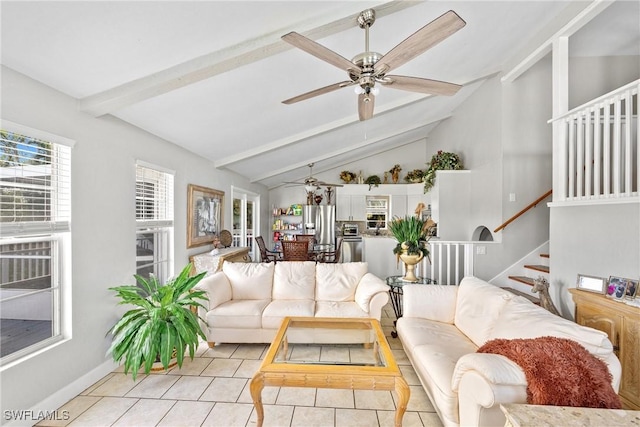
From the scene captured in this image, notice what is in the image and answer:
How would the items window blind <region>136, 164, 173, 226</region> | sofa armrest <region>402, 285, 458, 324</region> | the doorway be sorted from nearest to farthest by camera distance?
sofa armrest <region>402, 285, 458, 324</region> → window blind <region>136, 164, 173, 226</region> → the doorway

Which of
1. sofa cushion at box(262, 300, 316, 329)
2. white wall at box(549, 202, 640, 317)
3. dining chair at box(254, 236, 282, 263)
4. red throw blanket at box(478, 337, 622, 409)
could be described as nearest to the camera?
red throw blanket at box(478, 337, 622, 409)

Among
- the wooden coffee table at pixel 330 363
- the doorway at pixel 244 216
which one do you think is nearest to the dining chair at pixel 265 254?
the doorway at pixel 244 216

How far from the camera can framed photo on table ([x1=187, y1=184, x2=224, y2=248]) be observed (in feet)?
13.1

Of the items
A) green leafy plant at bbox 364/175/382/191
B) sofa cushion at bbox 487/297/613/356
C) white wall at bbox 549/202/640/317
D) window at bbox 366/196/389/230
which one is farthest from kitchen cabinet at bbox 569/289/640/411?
window at bbox 366/196/389/230

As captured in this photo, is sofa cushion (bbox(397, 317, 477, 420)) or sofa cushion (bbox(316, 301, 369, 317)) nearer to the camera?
sofa cushion (bbox(397, 317, 477, 420))

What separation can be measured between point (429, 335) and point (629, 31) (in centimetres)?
409

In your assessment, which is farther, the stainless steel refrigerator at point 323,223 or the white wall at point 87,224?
the stainless steel refrigerator at point 323,223

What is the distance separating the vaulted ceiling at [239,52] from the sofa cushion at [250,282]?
1795mm

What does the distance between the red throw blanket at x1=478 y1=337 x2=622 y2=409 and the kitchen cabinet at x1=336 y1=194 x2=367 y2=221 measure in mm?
6346

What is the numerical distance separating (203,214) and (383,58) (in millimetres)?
3550

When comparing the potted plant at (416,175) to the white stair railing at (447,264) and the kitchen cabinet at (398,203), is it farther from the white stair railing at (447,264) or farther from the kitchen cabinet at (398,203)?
the white stair railing at (447,264)

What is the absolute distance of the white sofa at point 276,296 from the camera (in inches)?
118

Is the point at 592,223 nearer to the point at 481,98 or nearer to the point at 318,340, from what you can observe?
the point at 318,340

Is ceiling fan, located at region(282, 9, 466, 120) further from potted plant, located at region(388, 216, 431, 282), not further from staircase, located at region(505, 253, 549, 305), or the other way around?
staircase, located at region(505, 253, 549, 305)
